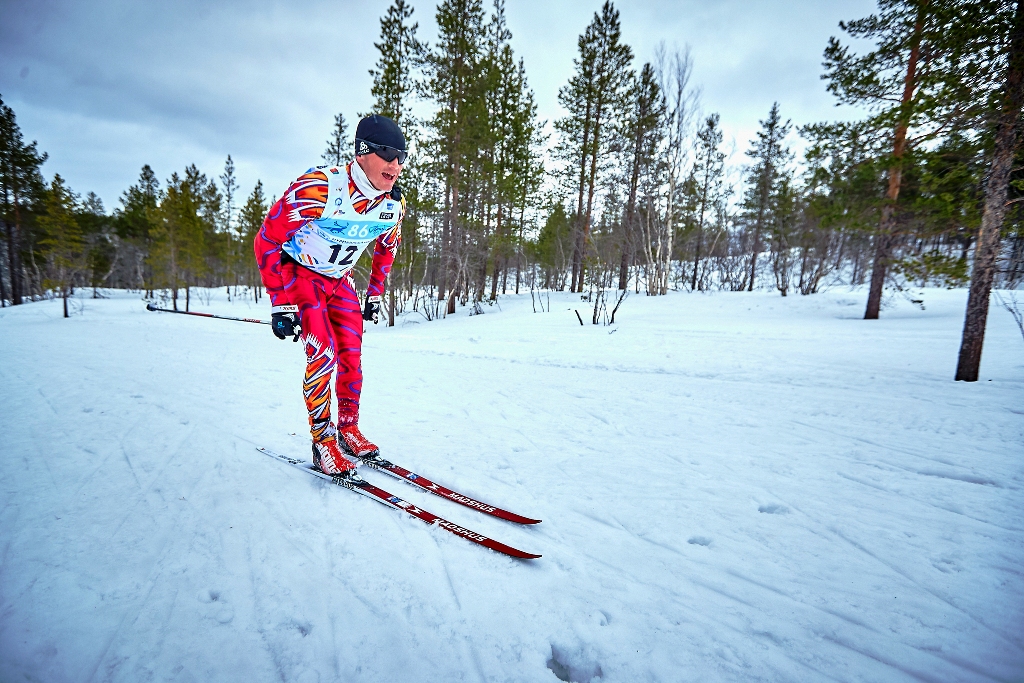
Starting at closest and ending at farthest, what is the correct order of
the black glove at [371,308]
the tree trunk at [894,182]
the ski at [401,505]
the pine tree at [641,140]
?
the ski at [401,505]
the black glove at [371,308]
the tree trunk at [894,182]
the pine tree at [641,140]

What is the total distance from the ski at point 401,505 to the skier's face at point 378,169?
1.99 m

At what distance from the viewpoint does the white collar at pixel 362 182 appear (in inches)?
102

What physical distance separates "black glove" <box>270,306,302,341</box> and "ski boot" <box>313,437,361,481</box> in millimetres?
762

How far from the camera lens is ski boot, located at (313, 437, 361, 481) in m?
2.59

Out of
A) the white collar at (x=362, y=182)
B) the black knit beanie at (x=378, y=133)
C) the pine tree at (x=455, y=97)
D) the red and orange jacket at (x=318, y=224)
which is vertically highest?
the pine tree at (x=455, y=97)

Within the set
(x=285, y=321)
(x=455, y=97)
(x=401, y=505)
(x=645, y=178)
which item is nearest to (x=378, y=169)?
(x=285, y=321)

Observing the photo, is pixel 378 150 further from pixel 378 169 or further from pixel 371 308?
pixel 371 308

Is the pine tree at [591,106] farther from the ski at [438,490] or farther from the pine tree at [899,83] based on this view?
the ski at [438,490]

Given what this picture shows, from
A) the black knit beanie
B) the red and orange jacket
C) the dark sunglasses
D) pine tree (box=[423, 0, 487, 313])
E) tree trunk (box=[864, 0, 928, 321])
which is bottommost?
the red and orange jacket

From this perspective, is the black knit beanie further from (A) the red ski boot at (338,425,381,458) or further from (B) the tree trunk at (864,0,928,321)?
(B) the tree trunk at (864,0,928,321)

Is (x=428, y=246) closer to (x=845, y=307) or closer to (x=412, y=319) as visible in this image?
(x=412, y=319)

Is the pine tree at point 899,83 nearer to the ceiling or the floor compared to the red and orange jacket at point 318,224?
nearer to the ceiling

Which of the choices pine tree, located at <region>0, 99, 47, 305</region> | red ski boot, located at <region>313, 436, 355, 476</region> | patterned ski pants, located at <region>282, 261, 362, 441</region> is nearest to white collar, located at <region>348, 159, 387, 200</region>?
patterned ski pants, located at <region>282, 261, 362, 441</region>

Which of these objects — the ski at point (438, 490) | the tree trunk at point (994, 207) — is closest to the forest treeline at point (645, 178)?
the tree trunk at point (994, 207)
